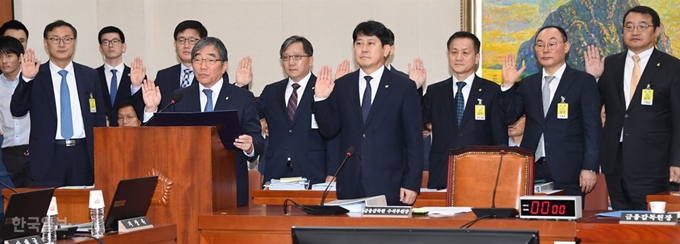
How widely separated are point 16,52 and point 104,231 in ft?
10.2

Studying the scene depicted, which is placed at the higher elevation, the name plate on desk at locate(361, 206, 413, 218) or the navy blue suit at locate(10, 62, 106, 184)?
the navy blue suit at locate(10, 62, 106, 184)

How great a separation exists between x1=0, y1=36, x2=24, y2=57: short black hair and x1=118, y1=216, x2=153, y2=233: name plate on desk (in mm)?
2975

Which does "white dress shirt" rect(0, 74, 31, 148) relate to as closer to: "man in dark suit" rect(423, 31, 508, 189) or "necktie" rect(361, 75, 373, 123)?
"necktie" rect(361, 75, 373, 123)

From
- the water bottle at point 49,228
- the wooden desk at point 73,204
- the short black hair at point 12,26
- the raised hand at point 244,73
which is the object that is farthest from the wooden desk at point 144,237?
the short black hair at point 12,26

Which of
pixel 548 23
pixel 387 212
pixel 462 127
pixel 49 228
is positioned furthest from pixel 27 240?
pixel 548 23

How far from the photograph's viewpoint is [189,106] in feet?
14.8

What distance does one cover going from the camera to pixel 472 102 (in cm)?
541

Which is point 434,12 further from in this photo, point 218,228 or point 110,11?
point 218,228

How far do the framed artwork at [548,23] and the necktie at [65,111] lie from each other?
9.83ft

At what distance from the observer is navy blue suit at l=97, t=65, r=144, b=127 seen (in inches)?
236

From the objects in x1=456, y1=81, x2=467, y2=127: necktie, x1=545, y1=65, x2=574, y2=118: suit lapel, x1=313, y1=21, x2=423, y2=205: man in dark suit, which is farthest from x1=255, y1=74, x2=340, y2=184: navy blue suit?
x1=545, y1=65, x2=574, y2=118: suit lapel

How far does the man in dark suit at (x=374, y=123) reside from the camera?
14.8 feet

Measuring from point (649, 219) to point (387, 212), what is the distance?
99 centimetres

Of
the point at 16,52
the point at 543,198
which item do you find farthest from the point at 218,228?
the point at 16,52
